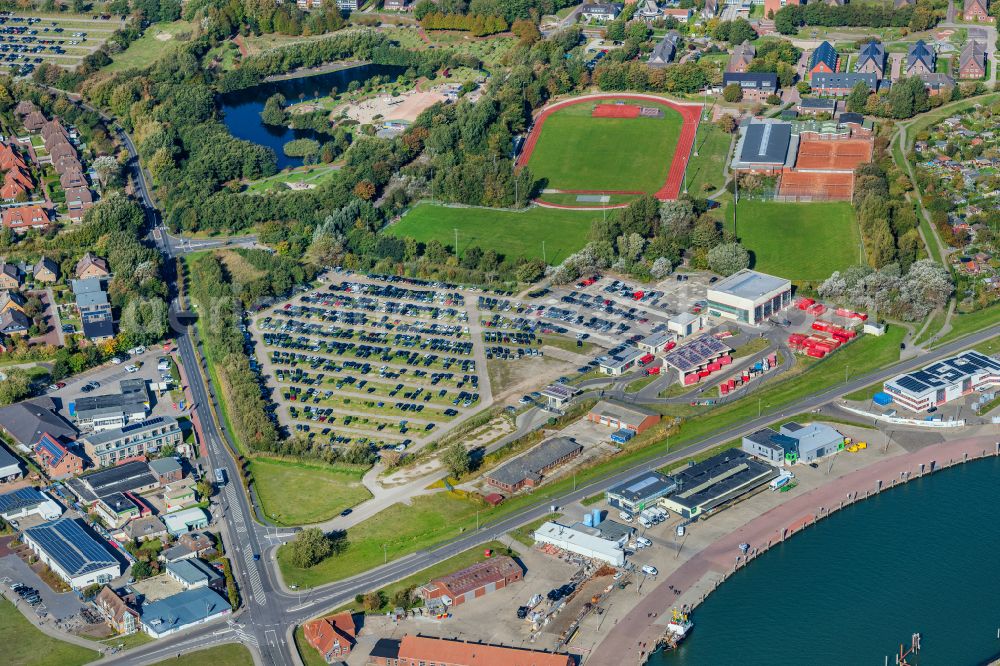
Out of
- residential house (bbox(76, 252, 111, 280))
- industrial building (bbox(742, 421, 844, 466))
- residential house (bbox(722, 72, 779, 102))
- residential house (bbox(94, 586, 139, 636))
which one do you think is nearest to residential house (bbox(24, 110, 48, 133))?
Result: residential house (bbox(76, 252, 111, 280))

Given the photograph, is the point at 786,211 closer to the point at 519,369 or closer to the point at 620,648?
the point at 519,369

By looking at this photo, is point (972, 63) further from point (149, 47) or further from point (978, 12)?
point (149, 47)

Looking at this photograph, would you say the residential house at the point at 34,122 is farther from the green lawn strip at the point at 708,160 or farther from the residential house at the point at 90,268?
the green lawn strip at the point at 708,160

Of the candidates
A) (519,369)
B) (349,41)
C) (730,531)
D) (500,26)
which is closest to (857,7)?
(500,26)

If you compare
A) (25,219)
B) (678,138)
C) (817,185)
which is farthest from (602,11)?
(25,219)

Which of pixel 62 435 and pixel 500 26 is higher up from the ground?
pixel 500 26

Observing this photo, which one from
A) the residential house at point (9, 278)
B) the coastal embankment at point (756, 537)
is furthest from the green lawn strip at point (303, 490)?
the residential house at point (9, 278)

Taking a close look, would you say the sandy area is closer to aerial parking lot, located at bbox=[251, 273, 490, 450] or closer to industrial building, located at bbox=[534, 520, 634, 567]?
aerial parking lot, located at bbox=[251, 273, 490, 450]
